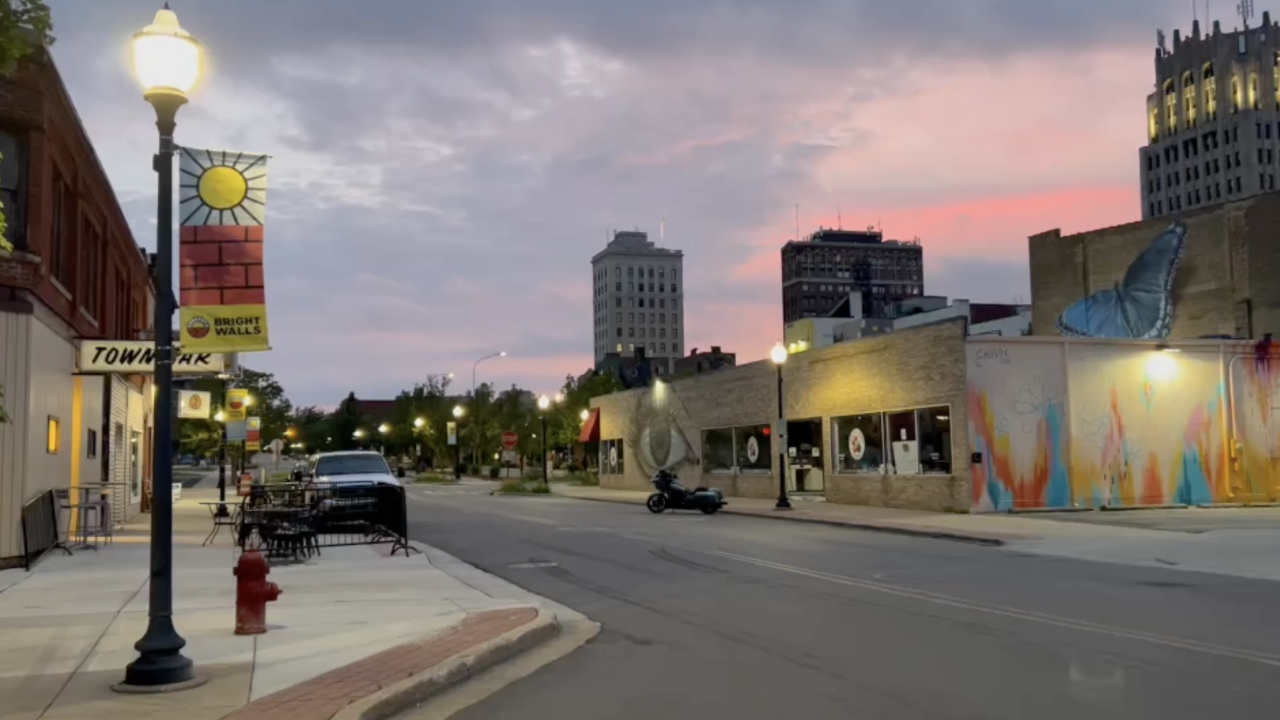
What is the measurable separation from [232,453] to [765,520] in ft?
143

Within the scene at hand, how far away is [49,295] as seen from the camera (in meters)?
18.7

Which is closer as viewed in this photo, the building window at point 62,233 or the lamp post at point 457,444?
the building window at point 62,233

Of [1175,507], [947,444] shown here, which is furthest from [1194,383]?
[947,444]

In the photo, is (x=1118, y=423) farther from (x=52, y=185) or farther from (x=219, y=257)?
(x=219, y=257)

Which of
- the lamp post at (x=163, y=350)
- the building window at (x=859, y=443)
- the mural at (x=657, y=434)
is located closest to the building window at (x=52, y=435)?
the lamp post at (x=163, y=350)

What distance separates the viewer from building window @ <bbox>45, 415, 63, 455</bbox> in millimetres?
18812

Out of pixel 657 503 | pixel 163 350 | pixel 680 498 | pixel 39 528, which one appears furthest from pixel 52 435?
pixel 657 503

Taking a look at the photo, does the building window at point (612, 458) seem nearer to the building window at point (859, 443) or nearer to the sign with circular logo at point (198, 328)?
the building window at point (859, 443)

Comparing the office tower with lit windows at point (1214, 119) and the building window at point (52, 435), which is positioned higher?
the office tower with lit windows at point (1214, 119)

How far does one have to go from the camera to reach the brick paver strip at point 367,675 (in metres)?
7.28

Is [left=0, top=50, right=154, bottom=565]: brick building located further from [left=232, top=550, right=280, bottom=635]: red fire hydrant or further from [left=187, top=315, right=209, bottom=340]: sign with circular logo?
[left=187, top=315, right=209, bottom=340]: sign with circular logo

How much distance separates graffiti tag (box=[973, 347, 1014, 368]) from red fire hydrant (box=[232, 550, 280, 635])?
21.5 metres

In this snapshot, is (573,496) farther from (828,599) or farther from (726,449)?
(828,599)

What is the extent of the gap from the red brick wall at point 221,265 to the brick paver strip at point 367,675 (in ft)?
10.7
